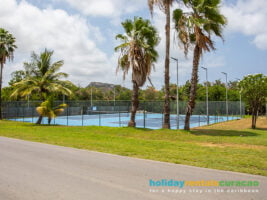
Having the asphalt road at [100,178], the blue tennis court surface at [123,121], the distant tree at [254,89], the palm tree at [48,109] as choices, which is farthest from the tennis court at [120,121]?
the asphalt road at [100,178]

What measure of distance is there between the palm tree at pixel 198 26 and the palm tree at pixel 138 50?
2.37 m

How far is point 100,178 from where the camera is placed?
6020 mm

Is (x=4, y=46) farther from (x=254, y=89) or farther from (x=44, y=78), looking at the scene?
→ (x=254, y=89)

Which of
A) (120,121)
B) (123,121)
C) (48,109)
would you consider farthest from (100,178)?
(123,121)

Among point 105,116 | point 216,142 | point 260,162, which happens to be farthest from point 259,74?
point 105,116

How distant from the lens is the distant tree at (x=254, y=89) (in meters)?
21.0

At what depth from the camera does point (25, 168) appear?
6934mm

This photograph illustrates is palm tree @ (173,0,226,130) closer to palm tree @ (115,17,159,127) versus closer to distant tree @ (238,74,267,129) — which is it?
palm tree @ (115,17,159,127)

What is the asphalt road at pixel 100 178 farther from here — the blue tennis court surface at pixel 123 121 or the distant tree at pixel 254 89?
the blue tennis court surface at pixel 123 121

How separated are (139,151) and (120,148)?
98 centimetres

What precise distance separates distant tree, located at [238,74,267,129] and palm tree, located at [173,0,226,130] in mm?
6439

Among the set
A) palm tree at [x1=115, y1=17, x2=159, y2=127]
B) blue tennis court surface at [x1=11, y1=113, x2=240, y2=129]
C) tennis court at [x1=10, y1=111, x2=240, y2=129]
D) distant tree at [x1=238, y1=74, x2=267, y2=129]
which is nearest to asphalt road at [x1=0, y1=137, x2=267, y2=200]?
palm tree at [x1=115, y1=17, x2=159, y2=127]

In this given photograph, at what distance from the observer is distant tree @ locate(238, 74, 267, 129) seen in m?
21.0

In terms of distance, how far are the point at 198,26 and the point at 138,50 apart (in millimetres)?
4290
